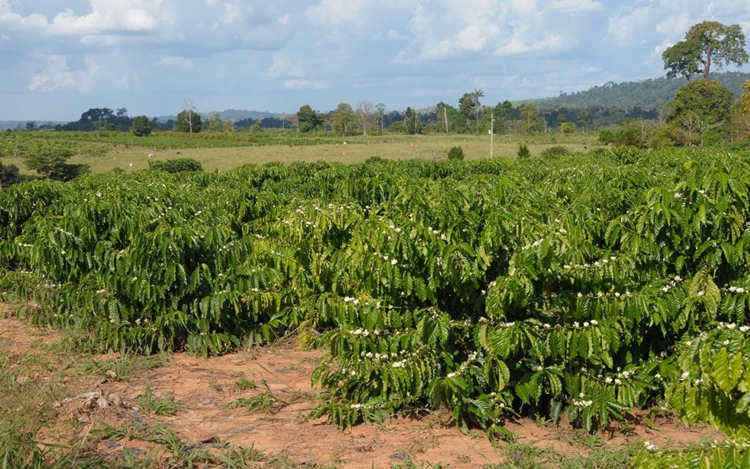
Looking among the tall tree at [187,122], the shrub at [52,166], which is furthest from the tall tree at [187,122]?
the shrub at [52,166]

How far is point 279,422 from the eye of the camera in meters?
4.34

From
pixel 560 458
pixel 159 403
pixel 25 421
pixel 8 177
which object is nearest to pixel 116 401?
pixel 159 403

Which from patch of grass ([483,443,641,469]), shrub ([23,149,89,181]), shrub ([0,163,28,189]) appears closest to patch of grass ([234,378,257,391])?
patch of grass ([483,443,641,469])

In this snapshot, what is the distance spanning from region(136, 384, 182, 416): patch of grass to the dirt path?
0.14ft

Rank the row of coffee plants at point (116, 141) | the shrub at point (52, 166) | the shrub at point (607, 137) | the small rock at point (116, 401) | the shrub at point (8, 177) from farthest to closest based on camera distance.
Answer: the row of coffee plants at point (116, 141) → the shrub at point (607, 137) → the shrub at point (52, 166) → the shrub at point (8, 177) → the small rock at point (116, 401)

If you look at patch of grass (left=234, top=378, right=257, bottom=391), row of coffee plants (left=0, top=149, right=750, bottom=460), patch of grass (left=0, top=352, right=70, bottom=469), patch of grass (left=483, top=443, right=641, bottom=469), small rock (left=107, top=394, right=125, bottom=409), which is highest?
row of coffee plants (left=0, top=149, right=750, bottom=460)

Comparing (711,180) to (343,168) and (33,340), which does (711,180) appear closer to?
(33,340)

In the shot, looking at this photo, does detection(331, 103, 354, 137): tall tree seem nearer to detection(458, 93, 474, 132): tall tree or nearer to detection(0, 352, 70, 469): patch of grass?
detection(458, 93, 474, 132): tall tree

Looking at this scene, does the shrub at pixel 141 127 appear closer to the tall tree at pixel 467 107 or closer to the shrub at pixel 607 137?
the tall tree at pixel 467 107

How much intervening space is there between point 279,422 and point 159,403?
823 mm

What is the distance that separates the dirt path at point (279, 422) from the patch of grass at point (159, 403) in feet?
0.14

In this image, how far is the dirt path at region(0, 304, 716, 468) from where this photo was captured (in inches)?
150

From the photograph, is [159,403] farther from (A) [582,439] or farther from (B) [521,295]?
(A) [582,439]

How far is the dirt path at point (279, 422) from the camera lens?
382cm
